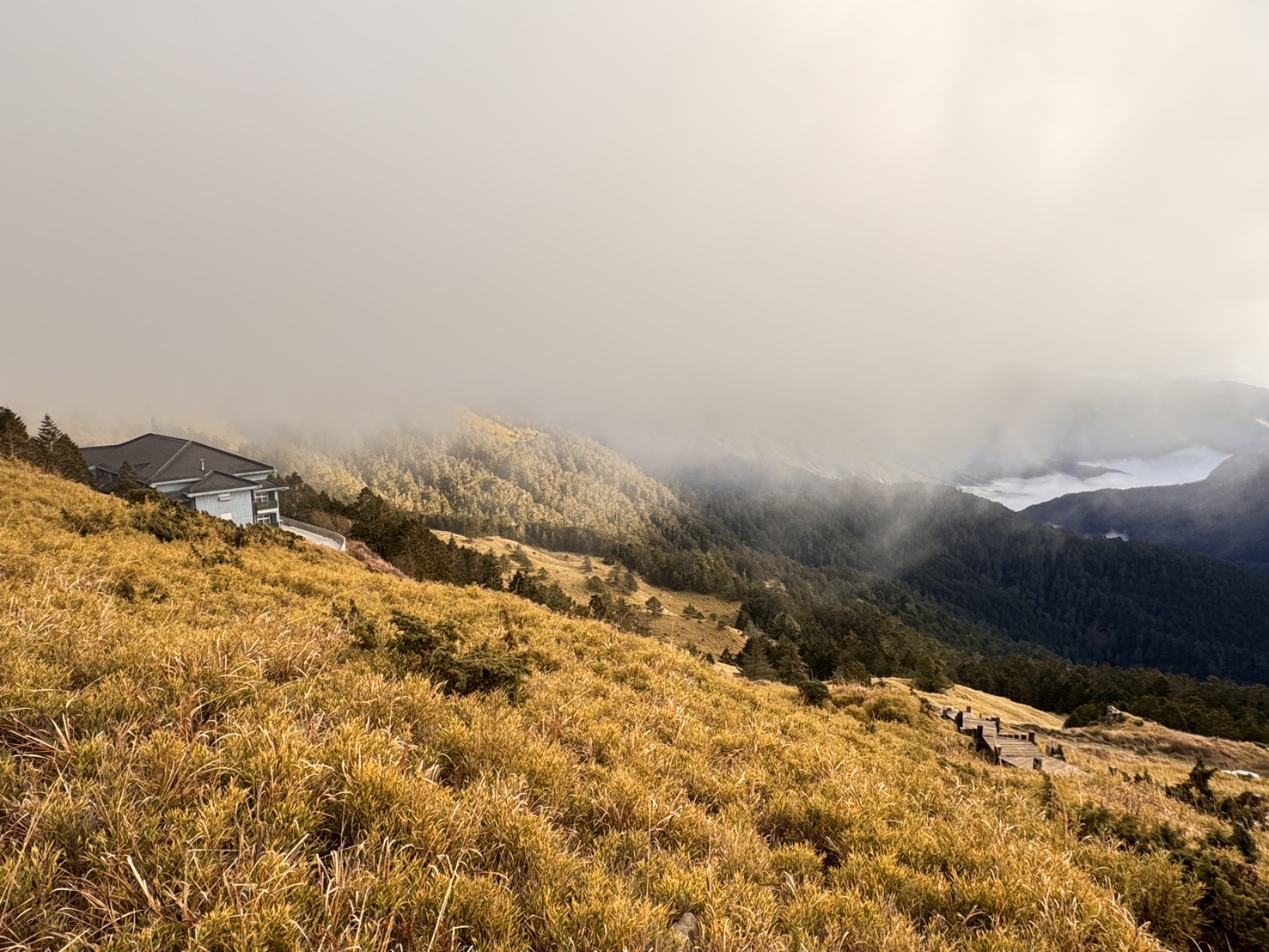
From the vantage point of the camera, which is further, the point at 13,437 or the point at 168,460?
the point at 168,460

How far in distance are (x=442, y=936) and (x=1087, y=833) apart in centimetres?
962

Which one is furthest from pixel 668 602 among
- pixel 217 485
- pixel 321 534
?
pixel 321 534

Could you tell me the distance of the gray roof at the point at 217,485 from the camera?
52.4 meters

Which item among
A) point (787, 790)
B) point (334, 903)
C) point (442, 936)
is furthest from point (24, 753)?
point (787, 790)

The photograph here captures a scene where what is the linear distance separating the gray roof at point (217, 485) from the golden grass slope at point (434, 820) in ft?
169

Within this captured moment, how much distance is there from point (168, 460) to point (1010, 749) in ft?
233

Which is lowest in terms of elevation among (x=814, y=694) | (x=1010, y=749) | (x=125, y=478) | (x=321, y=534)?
(x=1010, y=749)

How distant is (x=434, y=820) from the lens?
4.79 m

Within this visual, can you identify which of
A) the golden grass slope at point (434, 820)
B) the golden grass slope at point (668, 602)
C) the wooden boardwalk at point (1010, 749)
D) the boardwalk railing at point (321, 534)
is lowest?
the golden grass slope at point (668, 602)

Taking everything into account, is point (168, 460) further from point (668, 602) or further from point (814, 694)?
point (668, 602)

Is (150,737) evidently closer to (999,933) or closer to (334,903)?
(334,903)

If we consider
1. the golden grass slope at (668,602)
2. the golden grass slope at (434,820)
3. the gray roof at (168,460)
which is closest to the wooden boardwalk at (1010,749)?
the golden grass slope at (434,820)

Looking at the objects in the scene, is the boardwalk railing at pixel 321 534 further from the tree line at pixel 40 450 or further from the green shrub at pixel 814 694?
the green shrub at pixel 814 694

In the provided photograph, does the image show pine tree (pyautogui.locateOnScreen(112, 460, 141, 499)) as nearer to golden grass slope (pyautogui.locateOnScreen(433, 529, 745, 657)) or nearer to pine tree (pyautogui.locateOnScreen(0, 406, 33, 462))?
pine tree (pyautogui.locateOnScreen(0, 406, 33, 462))
